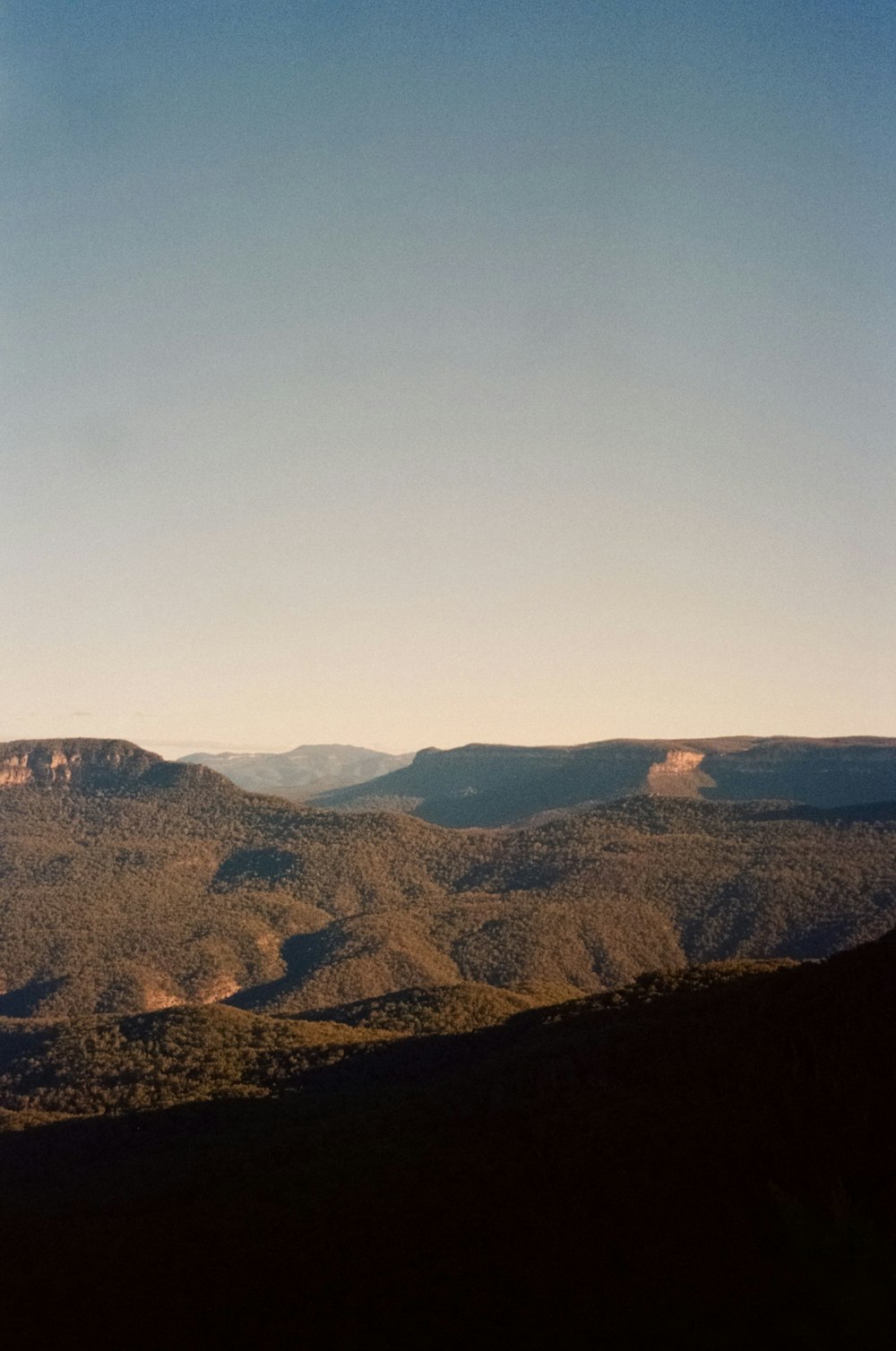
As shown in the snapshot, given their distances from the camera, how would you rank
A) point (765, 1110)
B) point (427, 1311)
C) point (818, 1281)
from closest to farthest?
point (818, 1281) < point (427, 1311) < point (765, 1110)

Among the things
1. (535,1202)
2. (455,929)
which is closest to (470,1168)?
(535,1202)

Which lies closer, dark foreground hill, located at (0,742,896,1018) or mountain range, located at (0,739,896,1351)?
mountain range, located at (0,739,896,1351)

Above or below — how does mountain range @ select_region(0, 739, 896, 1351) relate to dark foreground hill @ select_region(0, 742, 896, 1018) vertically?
above

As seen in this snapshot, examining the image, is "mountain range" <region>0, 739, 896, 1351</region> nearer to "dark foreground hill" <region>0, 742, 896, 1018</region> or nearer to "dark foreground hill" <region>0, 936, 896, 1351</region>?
"dark foreground hill" <region>0, 936, 896, 1351</region>

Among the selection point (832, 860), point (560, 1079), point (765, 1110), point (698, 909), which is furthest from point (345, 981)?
point (765, 1110)

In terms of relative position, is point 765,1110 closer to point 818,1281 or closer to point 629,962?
point 818,1281

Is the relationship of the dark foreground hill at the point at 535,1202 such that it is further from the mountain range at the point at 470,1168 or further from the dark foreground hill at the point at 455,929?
the dark foreground hill at the point at 455,929

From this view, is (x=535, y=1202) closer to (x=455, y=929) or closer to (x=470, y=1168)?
(x=470, y=1168)

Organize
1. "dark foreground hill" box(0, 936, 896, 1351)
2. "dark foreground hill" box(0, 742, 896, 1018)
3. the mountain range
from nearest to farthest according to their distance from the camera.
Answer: "dark foreground hill" box(0, 936, 896, 1351) → the mountain range → "dark foreground hill" box(0, 742, 896, 1018)

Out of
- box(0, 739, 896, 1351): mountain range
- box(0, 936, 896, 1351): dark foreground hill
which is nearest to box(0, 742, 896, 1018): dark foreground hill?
box(0, 739, 896, 1351): mountain range
